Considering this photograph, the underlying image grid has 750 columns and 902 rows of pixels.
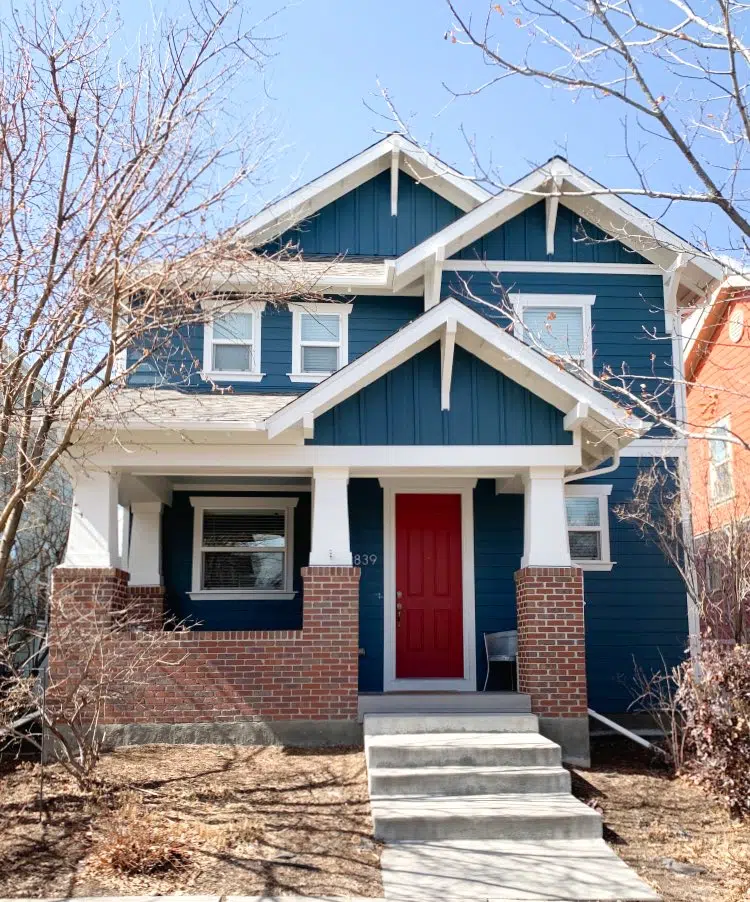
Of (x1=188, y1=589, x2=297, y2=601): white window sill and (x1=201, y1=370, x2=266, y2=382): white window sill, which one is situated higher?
(x1=201, y1=370, x2=266, y2=382): white window sill

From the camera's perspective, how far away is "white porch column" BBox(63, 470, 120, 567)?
30.8 feet

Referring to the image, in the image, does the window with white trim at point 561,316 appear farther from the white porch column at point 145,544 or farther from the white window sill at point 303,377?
the white porch column at point 145,544

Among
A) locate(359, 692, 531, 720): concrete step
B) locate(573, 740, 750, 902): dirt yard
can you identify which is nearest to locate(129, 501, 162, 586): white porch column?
locate(359, 692, 531, 720): concrete step

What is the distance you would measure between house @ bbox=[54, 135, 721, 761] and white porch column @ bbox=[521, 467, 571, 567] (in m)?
0.03

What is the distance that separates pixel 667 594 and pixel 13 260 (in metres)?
8.64

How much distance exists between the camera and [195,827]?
6.73 m

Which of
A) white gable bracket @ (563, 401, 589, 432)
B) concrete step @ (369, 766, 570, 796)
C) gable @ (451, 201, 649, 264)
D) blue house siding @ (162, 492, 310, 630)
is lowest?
concrete step @ (369, 766, 570, 796)

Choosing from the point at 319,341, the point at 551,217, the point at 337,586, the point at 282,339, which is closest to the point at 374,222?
the point at 319,341

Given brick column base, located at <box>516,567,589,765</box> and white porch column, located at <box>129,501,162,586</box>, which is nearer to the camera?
brick column base, located at <box>516,567,589,765</box>

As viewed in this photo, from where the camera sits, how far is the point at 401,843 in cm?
678

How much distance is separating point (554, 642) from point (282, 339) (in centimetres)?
543

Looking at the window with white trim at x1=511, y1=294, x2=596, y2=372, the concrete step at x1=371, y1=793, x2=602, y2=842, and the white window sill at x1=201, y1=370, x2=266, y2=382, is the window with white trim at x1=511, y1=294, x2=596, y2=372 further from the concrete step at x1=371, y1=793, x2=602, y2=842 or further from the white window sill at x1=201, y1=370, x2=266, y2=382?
the concrete step at x1=371, y1=793, x2=602, y2=842

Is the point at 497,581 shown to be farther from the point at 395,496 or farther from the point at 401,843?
the point at 401,843

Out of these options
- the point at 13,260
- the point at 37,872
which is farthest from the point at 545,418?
the point at 37,872
